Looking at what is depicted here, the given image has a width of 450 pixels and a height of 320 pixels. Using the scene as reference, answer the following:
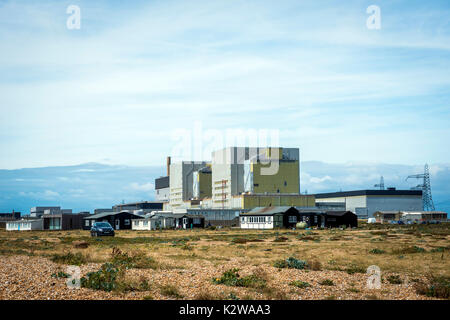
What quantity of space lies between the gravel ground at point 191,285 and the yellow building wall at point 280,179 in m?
127

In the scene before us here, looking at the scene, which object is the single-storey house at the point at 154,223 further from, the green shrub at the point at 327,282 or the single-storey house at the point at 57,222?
the green shrub at the point at 327,282

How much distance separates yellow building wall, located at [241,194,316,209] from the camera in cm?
14412

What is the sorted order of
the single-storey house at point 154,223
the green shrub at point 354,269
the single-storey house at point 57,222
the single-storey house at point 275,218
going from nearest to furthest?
the green shrub at point 354,269
the single-storey house at point 275,218
the single-storey house at point 154,223
the single-storey house at point 57,222

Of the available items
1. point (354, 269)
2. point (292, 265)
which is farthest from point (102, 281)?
point (354, 269)

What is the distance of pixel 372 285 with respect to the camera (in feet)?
71.9

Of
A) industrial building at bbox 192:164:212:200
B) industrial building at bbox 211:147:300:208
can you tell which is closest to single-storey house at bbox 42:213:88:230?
industrial building at bbox 211:147:300:208


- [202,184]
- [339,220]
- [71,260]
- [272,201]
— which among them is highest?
[202,184]

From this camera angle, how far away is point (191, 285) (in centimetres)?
2122

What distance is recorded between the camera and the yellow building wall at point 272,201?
144125 mm

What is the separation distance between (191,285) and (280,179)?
446ft

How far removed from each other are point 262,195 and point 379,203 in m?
51.1

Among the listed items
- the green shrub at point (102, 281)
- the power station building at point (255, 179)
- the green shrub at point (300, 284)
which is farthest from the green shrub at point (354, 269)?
the power station building at point (255, 179)

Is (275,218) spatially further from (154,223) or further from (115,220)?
(115,220)

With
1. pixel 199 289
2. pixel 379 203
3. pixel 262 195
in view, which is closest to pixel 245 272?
pixel 199 289
